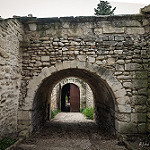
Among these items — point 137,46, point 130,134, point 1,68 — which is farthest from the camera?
point 137,46

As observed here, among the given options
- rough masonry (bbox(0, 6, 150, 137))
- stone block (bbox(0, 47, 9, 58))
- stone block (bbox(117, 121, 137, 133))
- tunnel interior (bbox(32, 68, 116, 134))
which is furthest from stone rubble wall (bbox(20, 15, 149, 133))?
stone block (bbox(0, 47, 9, 58))

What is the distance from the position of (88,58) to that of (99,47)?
44 centimetres

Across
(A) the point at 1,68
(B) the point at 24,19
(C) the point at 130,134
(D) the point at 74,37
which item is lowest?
(C) the point at 130,134

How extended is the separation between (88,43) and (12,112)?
2.76 meters

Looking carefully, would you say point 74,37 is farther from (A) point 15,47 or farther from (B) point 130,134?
(B) point 130,134

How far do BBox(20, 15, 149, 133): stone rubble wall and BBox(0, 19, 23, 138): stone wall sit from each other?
243 millimetres

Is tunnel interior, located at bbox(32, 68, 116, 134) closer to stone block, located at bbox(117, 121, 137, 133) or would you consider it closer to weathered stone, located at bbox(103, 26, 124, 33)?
stone block, located at bbox(117, 121, 137, 133)

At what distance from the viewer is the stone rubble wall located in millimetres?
3961

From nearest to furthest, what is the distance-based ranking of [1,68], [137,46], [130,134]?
[1,68] < [130,134] < [137,46]

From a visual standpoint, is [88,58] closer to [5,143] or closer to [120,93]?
[120,93]

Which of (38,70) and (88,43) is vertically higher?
(88,43)

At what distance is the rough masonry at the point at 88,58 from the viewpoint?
12.7 ft

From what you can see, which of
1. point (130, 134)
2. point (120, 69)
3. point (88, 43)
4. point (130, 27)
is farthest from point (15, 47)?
point (130, 134)

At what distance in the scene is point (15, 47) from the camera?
3.93 metres
